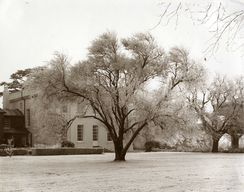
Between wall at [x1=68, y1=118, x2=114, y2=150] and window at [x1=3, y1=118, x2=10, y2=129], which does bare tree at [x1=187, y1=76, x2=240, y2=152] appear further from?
window at [x1=3, y1=118, x2=10, y2=129]

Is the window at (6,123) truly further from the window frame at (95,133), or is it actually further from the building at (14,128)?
the window frame at (95,133)

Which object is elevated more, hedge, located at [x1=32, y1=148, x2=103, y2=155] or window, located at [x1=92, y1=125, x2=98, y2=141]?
window, located at [x1=92, y1=125, x2=98, y2=141]

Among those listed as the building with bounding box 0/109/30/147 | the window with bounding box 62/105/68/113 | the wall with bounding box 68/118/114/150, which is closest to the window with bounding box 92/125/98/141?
the wall with bounding box 68/118/114/150

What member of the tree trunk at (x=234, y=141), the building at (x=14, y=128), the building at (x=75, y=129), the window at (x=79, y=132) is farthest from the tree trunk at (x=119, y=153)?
the tree trunk at (x=234, y=141)

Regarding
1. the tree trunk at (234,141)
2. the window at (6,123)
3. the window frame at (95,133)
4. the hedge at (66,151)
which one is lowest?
the hedge at (66,151)

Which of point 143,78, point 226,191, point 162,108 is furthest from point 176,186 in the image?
point 143,78

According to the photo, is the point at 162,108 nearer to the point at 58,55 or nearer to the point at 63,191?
the point at 58,55

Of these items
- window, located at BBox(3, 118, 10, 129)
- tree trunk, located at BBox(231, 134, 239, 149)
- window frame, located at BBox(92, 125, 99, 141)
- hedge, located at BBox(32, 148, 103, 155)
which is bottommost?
hedge, located at BBox(32, 148, 103, 155)

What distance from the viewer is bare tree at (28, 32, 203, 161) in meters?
24.0

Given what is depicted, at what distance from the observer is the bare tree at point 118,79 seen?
78.9 ft

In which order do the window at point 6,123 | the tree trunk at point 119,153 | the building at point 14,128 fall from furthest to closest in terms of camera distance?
1. the window at point 6,123
2. the building at point 14,128
3. the tree trunk at point 119,153

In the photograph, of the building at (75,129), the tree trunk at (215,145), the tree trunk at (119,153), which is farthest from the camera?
the tree trunk at (215,145)

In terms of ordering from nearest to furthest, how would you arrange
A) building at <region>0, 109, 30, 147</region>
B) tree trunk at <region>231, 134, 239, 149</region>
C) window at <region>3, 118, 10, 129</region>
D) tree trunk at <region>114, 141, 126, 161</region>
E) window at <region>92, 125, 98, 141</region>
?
1. tree trunk at <region>114, 141, 126, 161</region>
2. building at <region>0, 109, 30, 147</region>
3. window at <region>92, 125, 98, 141</region>
4. window at <region>3, 118, 10, 129</region>
5. tree trunk at <region>231, 134, 239, 149</region>

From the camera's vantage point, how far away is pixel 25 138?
4122 centimetres
